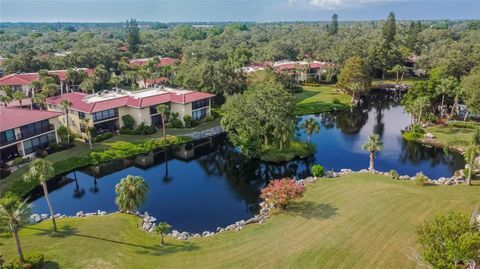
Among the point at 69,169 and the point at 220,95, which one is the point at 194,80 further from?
the point at 69,169

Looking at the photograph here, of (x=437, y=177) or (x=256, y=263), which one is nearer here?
(x=256, y=263)

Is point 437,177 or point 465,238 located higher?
point 465,238

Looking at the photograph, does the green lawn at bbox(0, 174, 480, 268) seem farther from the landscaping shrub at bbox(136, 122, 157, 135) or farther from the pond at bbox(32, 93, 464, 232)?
the landscaping shrub at bbox(136, 122, 157, 135)

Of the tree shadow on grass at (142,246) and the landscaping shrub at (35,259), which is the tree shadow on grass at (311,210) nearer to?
the tree shadow on grass at (142,246)

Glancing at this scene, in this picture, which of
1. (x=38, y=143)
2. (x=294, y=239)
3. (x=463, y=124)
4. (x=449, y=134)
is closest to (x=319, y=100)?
(x=463, y=124)

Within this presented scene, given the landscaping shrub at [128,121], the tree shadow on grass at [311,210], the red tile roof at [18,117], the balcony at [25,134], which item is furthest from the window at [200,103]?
the tree shadow on grass at [311,210]

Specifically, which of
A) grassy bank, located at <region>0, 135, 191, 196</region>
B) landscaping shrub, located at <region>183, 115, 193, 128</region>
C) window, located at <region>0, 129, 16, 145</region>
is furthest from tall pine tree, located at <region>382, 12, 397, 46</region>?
window, located at <region>0, 129, 16, 145</region>

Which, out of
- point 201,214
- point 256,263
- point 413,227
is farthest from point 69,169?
point 413,227
